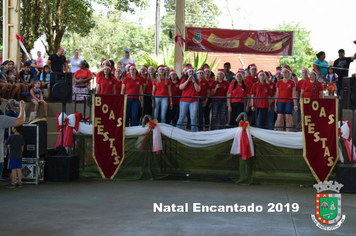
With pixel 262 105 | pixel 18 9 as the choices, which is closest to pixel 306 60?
pixel 18 9

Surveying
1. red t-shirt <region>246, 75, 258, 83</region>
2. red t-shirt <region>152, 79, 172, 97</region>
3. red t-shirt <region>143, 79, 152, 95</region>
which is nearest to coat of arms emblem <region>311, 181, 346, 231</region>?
red t-shirt <region>152, 79, 172, 97</region>

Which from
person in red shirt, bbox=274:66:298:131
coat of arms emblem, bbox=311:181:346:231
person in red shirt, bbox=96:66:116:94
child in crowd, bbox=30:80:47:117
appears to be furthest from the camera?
child in crowd, bbox=30:80:47:117

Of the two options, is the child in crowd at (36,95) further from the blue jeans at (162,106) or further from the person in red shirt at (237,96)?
the person in red shirt at (237,96)

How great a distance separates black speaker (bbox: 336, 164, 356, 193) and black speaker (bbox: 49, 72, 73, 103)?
5.90m

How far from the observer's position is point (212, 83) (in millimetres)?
13164

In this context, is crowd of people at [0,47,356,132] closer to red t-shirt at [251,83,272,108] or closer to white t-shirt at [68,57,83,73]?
red t-shirt at [251,83,272,108]

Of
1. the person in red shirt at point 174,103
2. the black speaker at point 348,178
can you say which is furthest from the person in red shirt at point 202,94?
the black speaker at point 348,178

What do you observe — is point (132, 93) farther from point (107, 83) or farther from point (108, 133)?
point (108, 133)

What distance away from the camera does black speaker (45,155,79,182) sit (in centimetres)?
1120

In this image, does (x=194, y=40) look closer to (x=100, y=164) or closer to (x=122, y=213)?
(x=100, y=164)

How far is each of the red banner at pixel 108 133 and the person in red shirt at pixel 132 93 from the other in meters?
0.60

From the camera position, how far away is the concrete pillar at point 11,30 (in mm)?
18375

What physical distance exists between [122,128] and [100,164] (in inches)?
37.3

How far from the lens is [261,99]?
478 inches
